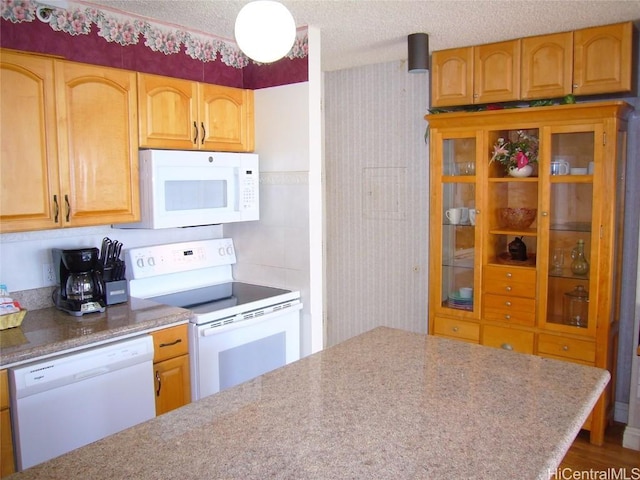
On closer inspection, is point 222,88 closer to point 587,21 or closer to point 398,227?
point 398,227

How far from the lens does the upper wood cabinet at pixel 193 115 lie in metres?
2.76

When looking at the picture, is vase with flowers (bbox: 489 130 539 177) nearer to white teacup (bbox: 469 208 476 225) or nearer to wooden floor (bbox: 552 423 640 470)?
white teacup (bbox: 469 208 476 225)

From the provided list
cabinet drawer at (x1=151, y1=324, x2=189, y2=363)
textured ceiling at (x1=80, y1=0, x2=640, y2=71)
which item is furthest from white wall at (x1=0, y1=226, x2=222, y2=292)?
textured ceiling at (x1=80, y1=0, x2=640, y2=71)

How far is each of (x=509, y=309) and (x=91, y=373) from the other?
93.3 inches

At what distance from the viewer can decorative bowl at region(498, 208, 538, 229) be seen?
332 centimetres

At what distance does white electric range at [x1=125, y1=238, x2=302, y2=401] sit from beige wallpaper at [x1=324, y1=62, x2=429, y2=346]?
111 centimetres

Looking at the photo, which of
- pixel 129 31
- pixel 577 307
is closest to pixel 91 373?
pixel 129 31

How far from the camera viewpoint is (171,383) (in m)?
2.61

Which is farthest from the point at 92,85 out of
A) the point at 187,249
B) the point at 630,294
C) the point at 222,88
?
the point at 630,294

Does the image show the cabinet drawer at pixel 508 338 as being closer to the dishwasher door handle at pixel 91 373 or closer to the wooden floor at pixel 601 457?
the wooden floor at pixel 601 457

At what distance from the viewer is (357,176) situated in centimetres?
421

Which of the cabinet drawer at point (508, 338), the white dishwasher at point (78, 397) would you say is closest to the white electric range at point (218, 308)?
the white dishwasher at point (78, 397)

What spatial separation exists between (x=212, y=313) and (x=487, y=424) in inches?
66.7

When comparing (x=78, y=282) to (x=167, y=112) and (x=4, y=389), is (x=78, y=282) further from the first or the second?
(x=167, y=112)
